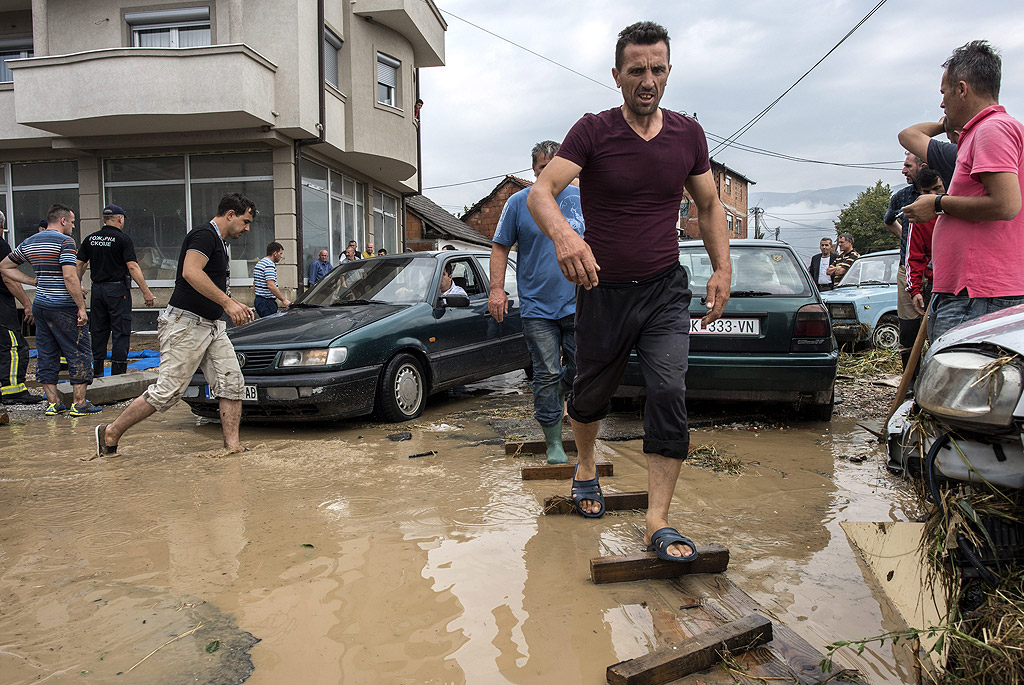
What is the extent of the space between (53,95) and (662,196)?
14893mm

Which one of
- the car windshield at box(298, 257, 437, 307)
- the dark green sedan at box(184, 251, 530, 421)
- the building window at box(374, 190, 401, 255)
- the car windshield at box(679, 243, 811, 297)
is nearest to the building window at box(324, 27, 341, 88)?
the building window at box(374, 190, 401, 255)

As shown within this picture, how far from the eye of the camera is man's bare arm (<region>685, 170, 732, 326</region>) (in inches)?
123

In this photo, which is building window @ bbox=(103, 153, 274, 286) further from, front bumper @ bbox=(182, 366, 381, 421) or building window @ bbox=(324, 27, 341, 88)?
front bumper @ bbox=(182, 366, 381, 421)

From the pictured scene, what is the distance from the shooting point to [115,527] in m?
3.64

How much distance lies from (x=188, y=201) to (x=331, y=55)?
4778 millimetres

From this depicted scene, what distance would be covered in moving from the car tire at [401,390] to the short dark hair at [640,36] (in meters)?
3.77

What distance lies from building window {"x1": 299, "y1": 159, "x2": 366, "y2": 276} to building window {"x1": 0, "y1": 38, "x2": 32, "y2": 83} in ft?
23.4

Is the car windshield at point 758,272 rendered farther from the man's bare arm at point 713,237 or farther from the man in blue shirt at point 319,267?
A: the man in blue shirt at point 319,267

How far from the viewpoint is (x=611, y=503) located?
3.74m

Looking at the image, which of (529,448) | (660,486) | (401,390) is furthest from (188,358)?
(660,486)

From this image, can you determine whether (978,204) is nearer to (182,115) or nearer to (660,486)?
(660,486)

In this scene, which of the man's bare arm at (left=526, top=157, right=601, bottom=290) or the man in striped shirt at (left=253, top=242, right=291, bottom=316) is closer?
the man's bare arm at (left=526, top=157, right=601, bottom=290)

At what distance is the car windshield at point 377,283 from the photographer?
23.2 ft

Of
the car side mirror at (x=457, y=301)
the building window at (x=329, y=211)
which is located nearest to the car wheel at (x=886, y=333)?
the car side mirror at (x=457, y=301)
